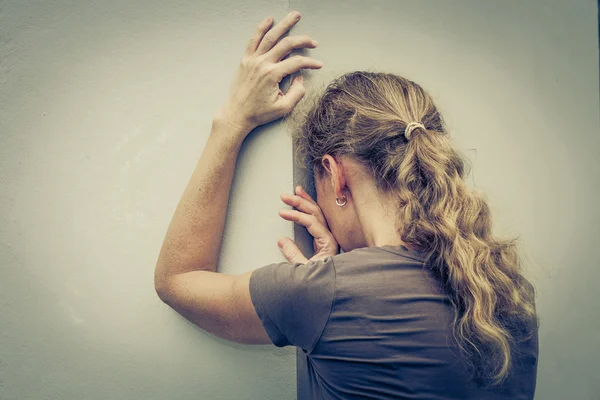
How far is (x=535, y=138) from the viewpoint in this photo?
176 cm

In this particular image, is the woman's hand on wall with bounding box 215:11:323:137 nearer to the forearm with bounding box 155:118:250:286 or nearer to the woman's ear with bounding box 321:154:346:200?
the forearm with bounding box 155:118:250:286

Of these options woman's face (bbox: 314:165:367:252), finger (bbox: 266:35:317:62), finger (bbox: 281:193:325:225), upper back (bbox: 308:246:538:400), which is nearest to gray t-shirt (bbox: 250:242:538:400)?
upper back (bbox: 308:246:538:400)

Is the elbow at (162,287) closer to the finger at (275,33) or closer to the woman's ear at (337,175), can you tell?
the woman's ear at (337,175)

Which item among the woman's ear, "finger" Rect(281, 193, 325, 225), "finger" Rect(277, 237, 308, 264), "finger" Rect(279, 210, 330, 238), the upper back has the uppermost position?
the woman's ear

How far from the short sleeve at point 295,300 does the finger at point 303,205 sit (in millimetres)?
308

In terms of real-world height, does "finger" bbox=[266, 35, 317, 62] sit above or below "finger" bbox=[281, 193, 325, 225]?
above

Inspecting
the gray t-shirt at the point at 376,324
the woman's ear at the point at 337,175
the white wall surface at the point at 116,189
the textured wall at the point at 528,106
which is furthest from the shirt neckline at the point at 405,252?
the textured wall at the point at 528,106

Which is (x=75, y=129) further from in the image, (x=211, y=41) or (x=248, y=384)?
(x=248, y=384)

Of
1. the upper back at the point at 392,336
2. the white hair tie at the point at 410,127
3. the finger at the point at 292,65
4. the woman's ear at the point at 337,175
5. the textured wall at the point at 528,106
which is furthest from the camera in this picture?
the textured wall at the point at 528,106

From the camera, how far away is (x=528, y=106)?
1749 millimetres

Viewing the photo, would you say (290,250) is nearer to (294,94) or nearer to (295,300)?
(295,300)

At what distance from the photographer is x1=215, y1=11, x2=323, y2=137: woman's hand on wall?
125 cm

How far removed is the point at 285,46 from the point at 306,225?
1.80 ft

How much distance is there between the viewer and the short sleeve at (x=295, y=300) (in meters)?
0.92
